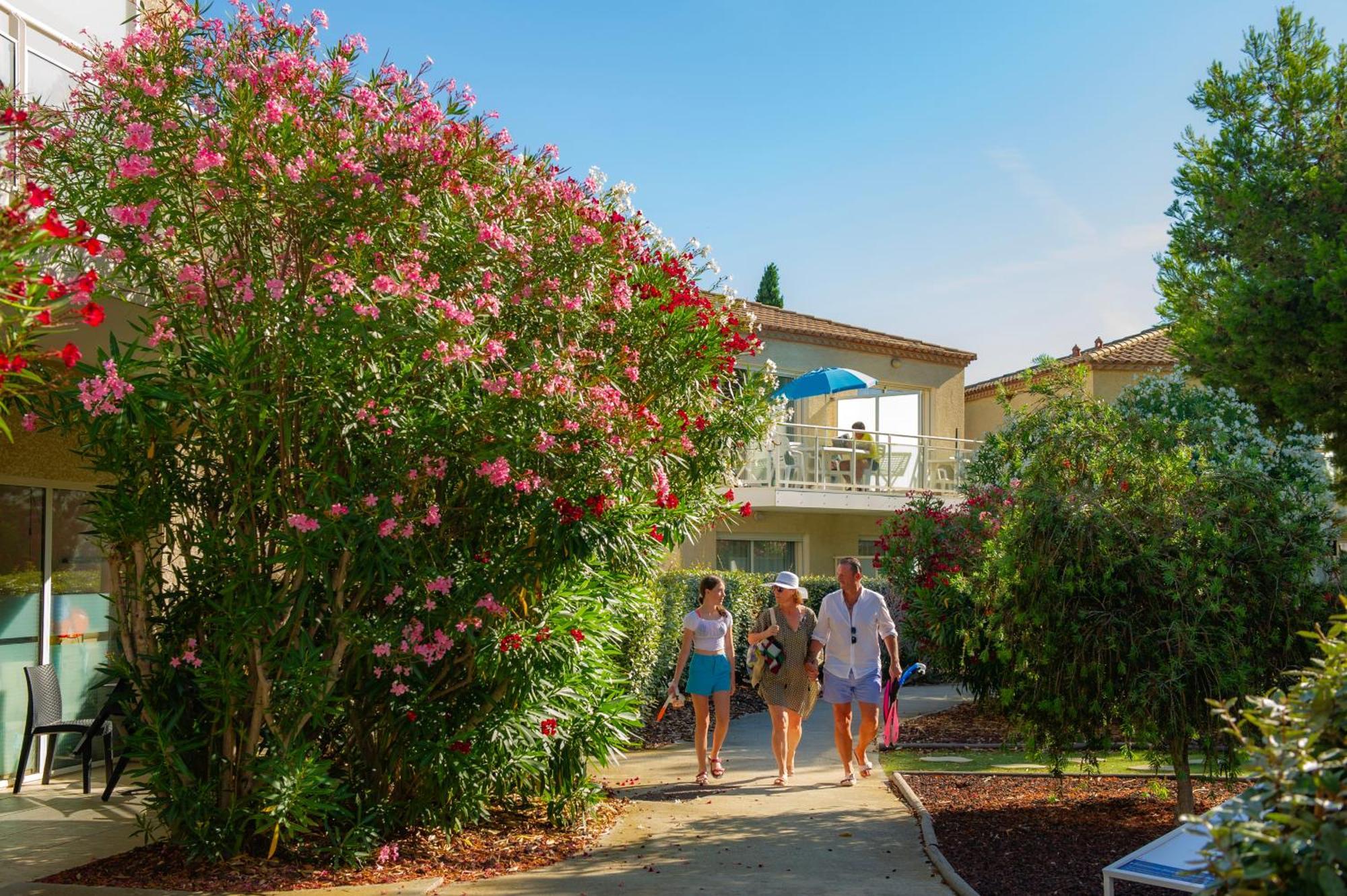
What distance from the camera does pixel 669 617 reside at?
14422mm

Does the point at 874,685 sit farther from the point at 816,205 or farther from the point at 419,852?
the point at 816,205

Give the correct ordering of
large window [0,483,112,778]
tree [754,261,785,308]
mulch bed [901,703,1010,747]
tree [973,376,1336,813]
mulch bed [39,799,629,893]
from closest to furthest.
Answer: mulch bed [39,799,629,893]
tree [973,376,1336,813]
large window [0,483,112,778]
mulch bed [901,703,1010,747]
tree [754,261,785,308]

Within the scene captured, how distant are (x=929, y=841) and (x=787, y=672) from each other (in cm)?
287

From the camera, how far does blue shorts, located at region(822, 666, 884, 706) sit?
10.2m

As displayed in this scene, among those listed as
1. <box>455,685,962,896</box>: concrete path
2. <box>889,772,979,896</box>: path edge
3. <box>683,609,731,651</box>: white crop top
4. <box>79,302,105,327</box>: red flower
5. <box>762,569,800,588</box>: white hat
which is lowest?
<box>455,685,962,896</box>: concrete path

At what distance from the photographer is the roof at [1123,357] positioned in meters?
29.9

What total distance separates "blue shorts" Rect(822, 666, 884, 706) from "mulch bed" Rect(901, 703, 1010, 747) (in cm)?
244

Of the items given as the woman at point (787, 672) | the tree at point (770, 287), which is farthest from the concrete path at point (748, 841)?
the tree at point (770, 287)

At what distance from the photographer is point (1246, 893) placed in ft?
9.05

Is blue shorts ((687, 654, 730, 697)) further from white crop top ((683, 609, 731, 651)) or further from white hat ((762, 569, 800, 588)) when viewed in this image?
white hat ((762, 569, 800, 588))

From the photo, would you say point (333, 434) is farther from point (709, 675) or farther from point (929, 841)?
point (709, 675)

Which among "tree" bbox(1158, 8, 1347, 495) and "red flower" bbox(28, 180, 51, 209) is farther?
"tree" bbox(1158, 8, 1347, 495)

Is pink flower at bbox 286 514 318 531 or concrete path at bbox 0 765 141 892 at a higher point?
pink flower at bbox 286 514 318 531

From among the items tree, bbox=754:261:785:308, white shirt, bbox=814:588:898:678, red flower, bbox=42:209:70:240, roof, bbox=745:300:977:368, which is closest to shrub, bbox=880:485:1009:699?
white shirt, bbox=814:588:898:678
